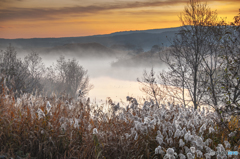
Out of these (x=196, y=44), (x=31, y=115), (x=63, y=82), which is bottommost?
(x=31, y=115)

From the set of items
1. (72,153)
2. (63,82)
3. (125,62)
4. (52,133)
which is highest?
(125,62)

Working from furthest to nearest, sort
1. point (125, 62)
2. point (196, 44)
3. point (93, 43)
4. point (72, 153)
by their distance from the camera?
1. point (93, 43)
2. point (125, 62)
3. point (196, 44)
4. point (72, 153)

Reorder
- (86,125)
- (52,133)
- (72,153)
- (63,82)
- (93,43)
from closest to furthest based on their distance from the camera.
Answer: (72,153) < (52,133) < (86,125) < (63,82) < (93,43)

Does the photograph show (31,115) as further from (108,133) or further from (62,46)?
(62,46)

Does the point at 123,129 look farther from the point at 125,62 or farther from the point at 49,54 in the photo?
the point at 49,54

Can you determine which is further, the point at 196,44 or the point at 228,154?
the point at 196,44

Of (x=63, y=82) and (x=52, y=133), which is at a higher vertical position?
(x=63, y=82)

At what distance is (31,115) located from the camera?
188 inches

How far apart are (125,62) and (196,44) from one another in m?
151

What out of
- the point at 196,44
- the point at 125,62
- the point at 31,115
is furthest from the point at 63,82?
the point at 125,62

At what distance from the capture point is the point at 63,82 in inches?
2404

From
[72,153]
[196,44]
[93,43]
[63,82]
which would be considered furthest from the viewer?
[93,43]

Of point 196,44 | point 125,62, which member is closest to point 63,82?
point 196,44

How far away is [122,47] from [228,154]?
167087 millimetres
